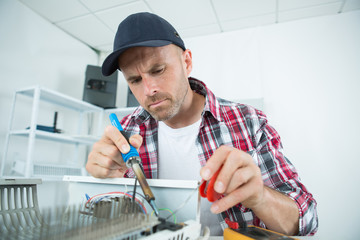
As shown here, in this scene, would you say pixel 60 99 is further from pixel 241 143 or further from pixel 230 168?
pixel 230 168

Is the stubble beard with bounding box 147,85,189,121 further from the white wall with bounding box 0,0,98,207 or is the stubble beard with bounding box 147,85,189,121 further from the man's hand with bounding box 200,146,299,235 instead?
the white wall with bounding box 0,0,98,207

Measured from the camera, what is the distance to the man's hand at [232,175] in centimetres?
41

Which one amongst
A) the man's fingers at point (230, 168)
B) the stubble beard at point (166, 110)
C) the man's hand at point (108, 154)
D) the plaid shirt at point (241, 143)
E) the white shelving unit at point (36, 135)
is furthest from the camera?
the white shelving unit at point (36, 135)

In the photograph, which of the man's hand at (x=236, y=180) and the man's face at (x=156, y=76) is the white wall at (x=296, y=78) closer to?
the man's face at (x=156, y=76)

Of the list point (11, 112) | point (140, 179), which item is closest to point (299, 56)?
point (140, 179)

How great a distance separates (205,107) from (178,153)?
0.22m

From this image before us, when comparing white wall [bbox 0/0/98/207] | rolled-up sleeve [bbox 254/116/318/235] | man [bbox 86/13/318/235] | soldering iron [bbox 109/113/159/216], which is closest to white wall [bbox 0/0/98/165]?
white wall [bbox 0/0/98/207]

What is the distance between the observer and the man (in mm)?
441

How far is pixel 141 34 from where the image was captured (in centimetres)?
70

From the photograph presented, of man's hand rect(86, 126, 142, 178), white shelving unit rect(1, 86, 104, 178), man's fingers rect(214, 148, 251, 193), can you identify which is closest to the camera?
man's fingers rect(214, 148, 251, 193)

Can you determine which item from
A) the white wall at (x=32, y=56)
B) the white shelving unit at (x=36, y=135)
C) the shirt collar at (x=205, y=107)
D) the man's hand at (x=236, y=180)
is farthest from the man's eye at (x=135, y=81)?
the white wall at (x=32, y=56)

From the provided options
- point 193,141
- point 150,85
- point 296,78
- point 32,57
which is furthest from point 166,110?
point 32,57

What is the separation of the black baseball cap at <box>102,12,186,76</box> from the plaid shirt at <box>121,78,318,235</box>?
29 centimetres

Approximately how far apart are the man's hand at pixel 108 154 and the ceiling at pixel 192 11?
1778mm
